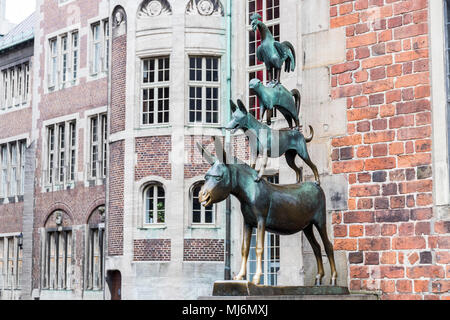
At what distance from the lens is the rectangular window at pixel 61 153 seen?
2778cm

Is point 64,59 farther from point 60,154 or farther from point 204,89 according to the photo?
point 204,89

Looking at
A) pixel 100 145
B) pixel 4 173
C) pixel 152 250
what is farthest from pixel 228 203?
pixel 4 173

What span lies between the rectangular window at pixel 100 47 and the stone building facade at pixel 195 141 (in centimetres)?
5

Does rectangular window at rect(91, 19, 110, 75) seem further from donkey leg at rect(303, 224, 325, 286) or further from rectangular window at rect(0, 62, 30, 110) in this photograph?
donkey leg at rect(303, 224, 325, 286)

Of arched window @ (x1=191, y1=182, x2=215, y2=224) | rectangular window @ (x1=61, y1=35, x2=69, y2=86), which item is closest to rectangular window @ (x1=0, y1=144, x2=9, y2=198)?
rectangular window @ (x1=61, y1=35, x2=69, y2=86)

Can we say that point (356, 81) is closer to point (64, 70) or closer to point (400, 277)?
point (400, 277)

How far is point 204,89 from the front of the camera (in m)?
22.5

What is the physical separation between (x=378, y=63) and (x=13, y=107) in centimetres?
2680

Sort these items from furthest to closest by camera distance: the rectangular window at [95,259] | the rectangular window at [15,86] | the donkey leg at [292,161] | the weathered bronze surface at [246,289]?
the rectangular window at [15,86] → the rectangular window at [95,259] → the donkey leg at [292,161] → the weathered bronze surface at [246,289]

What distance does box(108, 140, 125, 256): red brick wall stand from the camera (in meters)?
23.0

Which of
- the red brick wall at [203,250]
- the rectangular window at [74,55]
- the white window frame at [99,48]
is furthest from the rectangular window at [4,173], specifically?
the red brick wall at [203,250]

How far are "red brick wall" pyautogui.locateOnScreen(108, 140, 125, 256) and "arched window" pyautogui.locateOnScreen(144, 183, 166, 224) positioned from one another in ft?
2.50

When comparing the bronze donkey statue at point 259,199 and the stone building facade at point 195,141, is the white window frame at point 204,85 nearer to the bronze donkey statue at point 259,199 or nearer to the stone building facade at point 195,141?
the stone building facade at point 195,141
